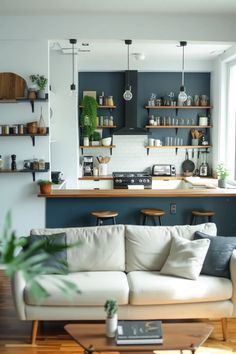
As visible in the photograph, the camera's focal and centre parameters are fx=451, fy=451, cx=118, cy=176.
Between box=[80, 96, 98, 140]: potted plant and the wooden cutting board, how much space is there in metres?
2.70

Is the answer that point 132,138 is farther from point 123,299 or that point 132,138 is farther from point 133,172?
point 123,299

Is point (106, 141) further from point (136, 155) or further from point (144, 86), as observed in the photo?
point (144, 86)

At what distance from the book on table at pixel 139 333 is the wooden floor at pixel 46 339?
805 mm

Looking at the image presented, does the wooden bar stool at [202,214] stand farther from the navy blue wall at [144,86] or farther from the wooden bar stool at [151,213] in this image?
the navy blue wall at [144,86]

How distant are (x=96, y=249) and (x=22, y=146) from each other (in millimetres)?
2205

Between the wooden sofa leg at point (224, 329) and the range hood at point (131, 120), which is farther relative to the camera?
the range hood at point (131, 120)

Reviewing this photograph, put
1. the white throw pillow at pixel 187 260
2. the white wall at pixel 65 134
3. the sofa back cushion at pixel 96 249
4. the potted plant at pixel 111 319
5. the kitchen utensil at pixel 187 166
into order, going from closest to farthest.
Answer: the potted plant at pixel 111 319 < the white throw pillow at pixel 187 260 < the sofa back cushion at pixel 96 249 < the white wall at pixel 65 134 < the kitchen utensil at pixel 187 166

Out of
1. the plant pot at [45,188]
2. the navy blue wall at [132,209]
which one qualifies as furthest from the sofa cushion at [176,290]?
the plant pot at [45,188]

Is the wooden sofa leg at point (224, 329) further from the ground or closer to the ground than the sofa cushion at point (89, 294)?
closer to the ground

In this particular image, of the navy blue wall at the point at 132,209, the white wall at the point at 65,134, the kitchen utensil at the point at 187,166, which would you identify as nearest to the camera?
the navy blue wall at the point at 132,209

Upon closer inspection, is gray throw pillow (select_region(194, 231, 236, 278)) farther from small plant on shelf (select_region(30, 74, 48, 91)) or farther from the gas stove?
the gas stove

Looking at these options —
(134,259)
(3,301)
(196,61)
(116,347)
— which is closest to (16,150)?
(3,301)

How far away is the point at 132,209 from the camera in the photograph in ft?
19.4

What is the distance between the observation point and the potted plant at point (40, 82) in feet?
18.8
